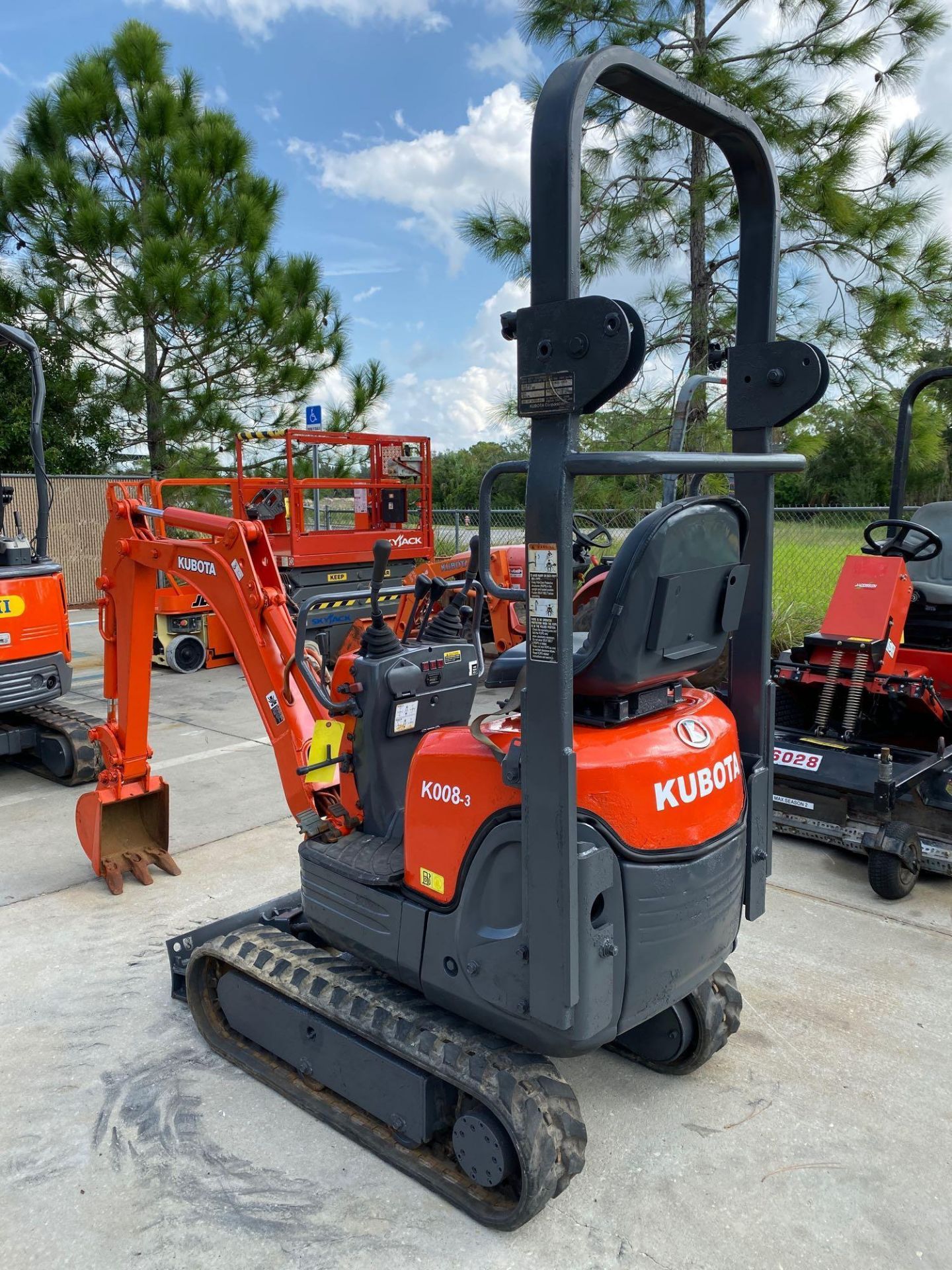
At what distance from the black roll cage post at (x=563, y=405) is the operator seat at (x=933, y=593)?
369 centimetres

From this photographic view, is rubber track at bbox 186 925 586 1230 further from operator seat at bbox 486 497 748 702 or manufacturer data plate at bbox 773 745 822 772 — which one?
manufacturer data plate at bbox 773 745 822 772

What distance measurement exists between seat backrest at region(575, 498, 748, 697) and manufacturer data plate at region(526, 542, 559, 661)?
23 centimetres

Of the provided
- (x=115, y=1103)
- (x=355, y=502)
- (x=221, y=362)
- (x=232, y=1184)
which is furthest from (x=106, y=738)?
(x=221, y=362)

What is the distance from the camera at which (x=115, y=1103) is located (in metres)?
3.15

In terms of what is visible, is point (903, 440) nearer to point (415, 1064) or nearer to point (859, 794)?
point (859, 794)

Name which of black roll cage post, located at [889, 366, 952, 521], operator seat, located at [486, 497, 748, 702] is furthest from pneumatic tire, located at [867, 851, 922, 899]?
operator seat, located at [486, 497, 748, 702]

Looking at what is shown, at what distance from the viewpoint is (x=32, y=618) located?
21.2ft

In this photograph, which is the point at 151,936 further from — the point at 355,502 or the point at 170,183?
the point at 170,183

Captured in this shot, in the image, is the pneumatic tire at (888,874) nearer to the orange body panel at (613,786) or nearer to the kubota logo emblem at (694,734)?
the orange body panel at (613,786)

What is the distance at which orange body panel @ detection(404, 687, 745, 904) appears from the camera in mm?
2438

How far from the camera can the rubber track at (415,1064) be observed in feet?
8.30

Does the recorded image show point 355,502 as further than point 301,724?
Yes

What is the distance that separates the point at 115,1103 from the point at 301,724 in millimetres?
1407

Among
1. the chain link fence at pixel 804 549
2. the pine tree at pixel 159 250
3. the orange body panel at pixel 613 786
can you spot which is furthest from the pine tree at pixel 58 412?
the orange body panel at pixel 613 786
